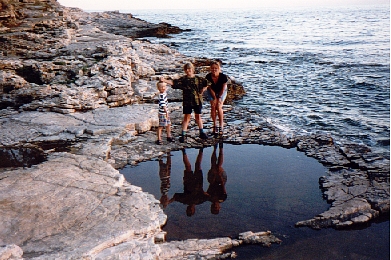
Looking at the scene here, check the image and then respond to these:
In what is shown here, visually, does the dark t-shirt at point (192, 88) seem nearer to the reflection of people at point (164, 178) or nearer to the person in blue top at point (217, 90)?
the person in blue top at point (217, 90)

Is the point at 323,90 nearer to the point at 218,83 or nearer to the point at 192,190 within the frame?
the point at 218,83

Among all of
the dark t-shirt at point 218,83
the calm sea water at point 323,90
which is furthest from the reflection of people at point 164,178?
the calm sea water at point 323,90

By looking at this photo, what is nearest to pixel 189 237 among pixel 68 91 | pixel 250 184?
pixel 250 184

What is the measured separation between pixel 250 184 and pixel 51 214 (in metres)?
2.96

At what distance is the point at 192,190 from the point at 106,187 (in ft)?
4.34

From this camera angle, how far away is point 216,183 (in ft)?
18.7

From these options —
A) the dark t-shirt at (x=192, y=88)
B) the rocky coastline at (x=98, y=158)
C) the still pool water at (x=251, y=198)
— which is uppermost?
the dark t-shirt at (x=192, y=88)

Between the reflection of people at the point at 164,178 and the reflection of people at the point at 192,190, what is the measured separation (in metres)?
0.14

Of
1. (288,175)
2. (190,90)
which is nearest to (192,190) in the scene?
(288,175)

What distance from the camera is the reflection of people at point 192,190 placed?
514 cm

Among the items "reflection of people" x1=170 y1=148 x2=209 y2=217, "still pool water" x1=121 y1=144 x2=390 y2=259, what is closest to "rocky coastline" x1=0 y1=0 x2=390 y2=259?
"still pool water" x1=121 y1=144 x2=390 y2=259

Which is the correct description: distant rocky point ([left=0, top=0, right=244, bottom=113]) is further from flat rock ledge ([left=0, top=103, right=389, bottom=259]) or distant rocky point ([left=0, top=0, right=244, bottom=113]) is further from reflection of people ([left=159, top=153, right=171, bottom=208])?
reflection of people ([left=159, top=153, right=171, bottom=208])

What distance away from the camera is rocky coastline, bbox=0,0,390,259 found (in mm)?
3922

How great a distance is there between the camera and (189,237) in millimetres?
4359
